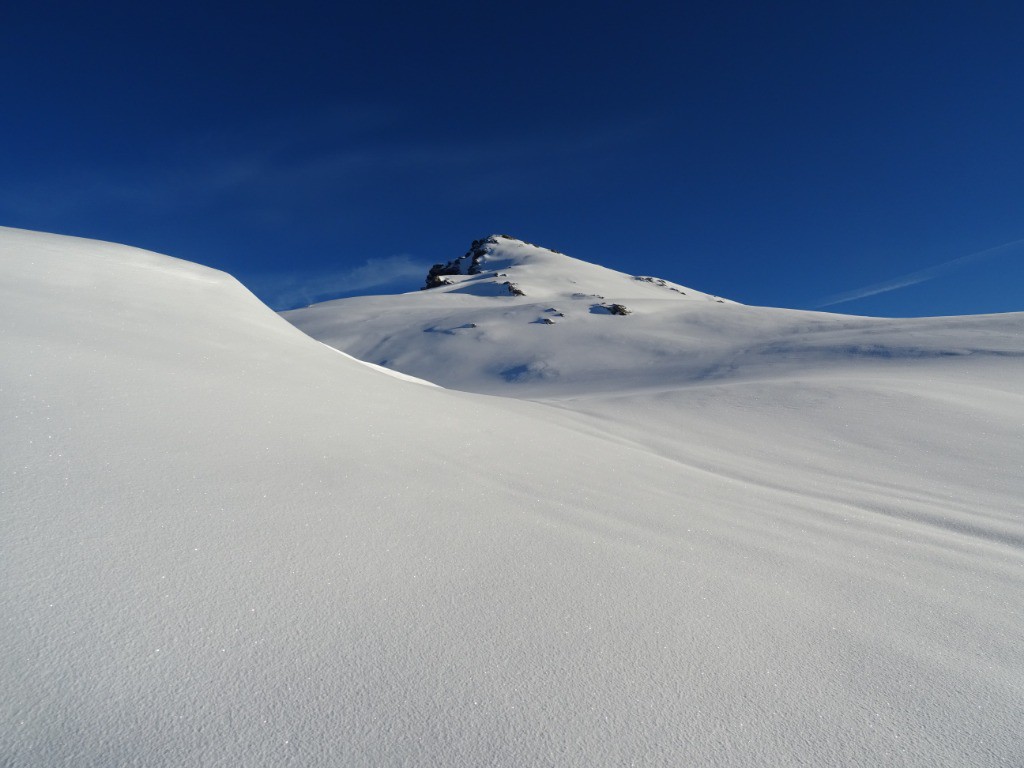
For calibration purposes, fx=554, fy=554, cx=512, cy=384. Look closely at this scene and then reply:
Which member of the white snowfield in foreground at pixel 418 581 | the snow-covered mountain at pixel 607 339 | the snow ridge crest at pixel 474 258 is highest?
the snow ridge crest at pixel 474 258

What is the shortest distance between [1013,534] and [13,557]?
625 centimetres

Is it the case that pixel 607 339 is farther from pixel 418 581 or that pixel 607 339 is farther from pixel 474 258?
pixel 474 258

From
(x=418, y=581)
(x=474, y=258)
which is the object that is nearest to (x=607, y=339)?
(x=418, y=581)

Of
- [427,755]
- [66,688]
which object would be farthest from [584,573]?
[66,688]

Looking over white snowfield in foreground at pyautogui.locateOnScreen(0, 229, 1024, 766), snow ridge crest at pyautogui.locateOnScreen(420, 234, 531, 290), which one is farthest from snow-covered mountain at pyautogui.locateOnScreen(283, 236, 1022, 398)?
snow ridge crest at pyautogui.locateOnScreen(420, 234, 531, 290)

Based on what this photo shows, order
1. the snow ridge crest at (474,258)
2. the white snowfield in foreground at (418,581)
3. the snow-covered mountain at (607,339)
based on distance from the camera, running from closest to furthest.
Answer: the white snowfield in foreground at (418,581) → the snow-covered mountain at (607,339) → the snow ridge crest at (474,258)

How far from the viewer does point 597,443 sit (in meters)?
6.05

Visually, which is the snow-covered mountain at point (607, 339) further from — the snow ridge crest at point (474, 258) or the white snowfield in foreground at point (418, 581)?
the snow ridge crest at point (474, 258)

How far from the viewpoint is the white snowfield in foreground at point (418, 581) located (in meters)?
1.65

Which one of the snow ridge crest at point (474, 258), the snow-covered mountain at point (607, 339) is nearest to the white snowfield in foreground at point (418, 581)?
the snow-covered mountain at point (607, 339)

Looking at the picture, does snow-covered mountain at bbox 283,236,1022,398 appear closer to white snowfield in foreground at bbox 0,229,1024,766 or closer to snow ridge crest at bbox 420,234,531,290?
white snowfield in foreground at bbox 0,229,1024,766

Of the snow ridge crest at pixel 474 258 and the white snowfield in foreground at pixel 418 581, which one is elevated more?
the snow ridge crest at pixel 474 258

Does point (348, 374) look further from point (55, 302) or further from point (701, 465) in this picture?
point (701, 465)

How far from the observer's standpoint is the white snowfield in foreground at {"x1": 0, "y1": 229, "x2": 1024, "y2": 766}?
5.41 ft
